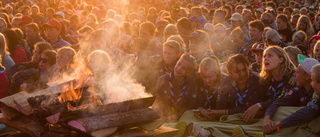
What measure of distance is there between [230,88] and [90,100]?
2.56 m

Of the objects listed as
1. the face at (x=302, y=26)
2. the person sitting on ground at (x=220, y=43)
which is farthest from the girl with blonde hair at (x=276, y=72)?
the face at (x=302, y=26)

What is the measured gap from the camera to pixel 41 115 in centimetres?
371

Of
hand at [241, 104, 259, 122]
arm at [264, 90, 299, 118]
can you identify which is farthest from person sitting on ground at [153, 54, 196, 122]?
arm at [264, 90, 299, 118]

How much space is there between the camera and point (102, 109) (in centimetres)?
388

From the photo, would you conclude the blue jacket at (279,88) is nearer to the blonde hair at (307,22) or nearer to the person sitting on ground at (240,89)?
the person sitting on ground at (240,89)

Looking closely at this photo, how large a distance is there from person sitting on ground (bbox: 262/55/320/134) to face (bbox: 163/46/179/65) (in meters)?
2.22

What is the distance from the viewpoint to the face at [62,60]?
5969mm

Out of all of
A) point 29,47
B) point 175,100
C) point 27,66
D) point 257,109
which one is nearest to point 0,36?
point 27,66

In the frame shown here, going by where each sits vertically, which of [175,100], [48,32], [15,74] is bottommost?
[175,100]

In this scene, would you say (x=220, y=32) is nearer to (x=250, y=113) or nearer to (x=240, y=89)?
(x=240, y=89)

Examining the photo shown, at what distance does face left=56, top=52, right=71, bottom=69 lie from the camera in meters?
5.97

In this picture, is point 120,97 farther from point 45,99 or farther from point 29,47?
point 29,47

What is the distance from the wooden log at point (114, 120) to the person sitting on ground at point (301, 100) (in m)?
1.90

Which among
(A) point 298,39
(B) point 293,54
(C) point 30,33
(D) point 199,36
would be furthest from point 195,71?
(C) point 30,33
